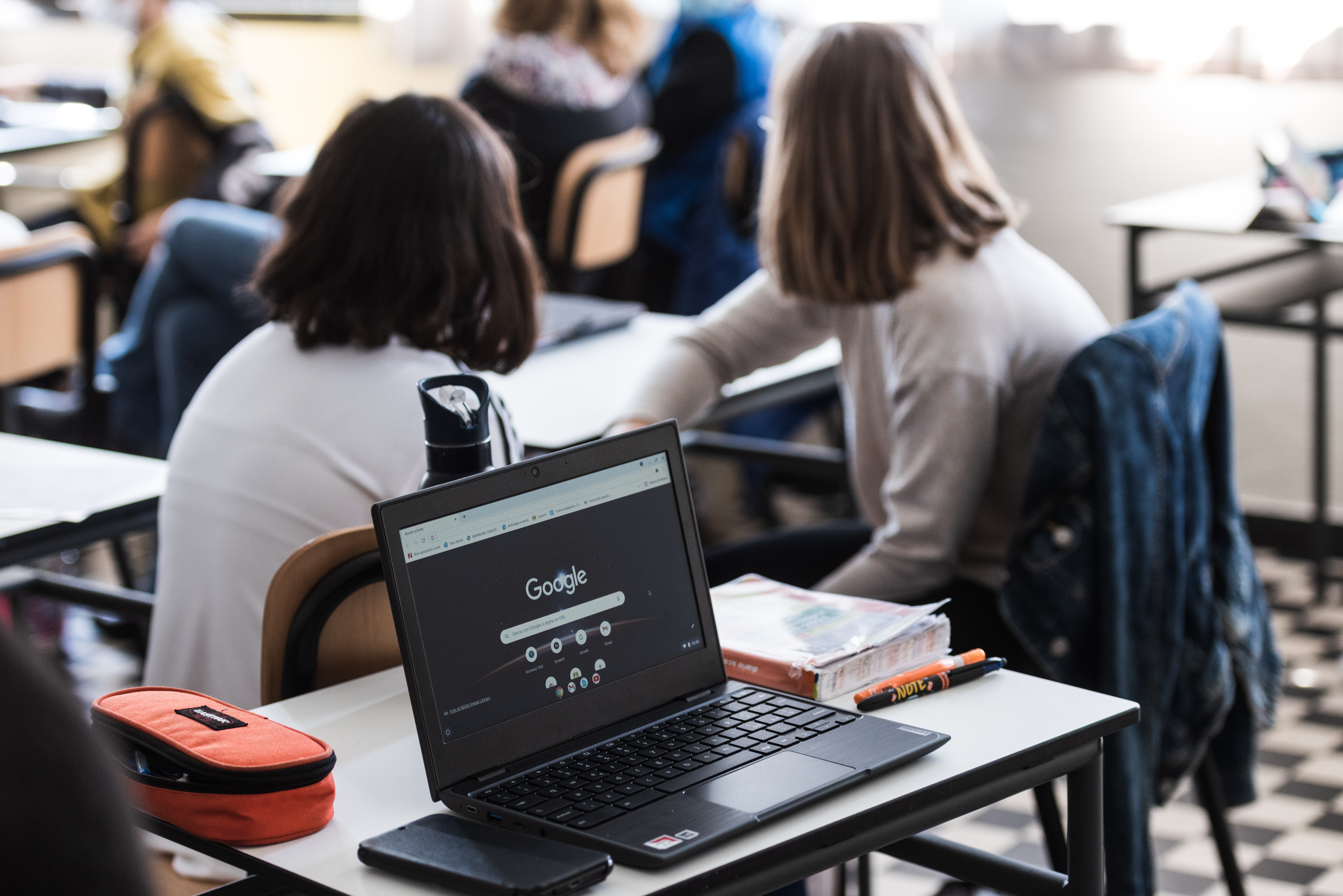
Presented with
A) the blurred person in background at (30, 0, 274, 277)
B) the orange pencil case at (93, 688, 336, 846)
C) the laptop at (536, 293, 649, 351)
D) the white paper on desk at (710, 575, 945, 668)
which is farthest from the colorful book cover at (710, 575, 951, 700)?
the blurred person in background at (30, 0, 274, 277)

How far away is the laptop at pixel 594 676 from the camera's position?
103cm

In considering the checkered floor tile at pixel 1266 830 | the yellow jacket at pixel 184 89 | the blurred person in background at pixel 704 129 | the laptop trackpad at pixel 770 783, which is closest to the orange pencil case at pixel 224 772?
the laptop trackpad at pixel 770 783

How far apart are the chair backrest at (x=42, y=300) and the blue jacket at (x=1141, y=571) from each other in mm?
2002

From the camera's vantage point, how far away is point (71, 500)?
6.31 ft

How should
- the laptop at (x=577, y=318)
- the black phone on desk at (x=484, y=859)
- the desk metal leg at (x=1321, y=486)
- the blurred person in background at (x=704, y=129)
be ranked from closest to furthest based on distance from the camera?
the black phone on desk at (x=484, y=859), the laptop at (x=577, y=318), the desk metal leg at (x=1321, y=486), the blurred person in background at (x=704, y=129)

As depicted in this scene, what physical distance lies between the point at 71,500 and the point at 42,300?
47.6 inches

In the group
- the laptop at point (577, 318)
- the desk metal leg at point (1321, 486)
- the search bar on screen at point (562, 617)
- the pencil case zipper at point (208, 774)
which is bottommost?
the desk metal leg at point (1321, 486)

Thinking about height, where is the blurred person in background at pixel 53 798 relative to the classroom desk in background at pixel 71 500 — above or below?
above

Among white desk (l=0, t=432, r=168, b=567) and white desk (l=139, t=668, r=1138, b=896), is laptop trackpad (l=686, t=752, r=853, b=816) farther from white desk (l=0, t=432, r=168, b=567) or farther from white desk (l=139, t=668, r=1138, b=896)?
white desk (l=0, t=432, r=168, b=567)

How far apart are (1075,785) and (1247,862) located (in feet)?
4.26

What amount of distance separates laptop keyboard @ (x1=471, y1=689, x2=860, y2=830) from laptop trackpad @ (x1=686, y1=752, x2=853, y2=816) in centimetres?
1

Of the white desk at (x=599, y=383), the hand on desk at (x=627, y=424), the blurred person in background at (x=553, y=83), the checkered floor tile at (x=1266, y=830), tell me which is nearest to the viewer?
the hand on desk at (x=627, y=424)

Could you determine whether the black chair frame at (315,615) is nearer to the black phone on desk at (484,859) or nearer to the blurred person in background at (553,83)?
the black phone on desk at (484,859)

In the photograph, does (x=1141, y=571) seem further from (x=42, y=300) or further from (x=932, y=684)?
(x=42, y=300)
